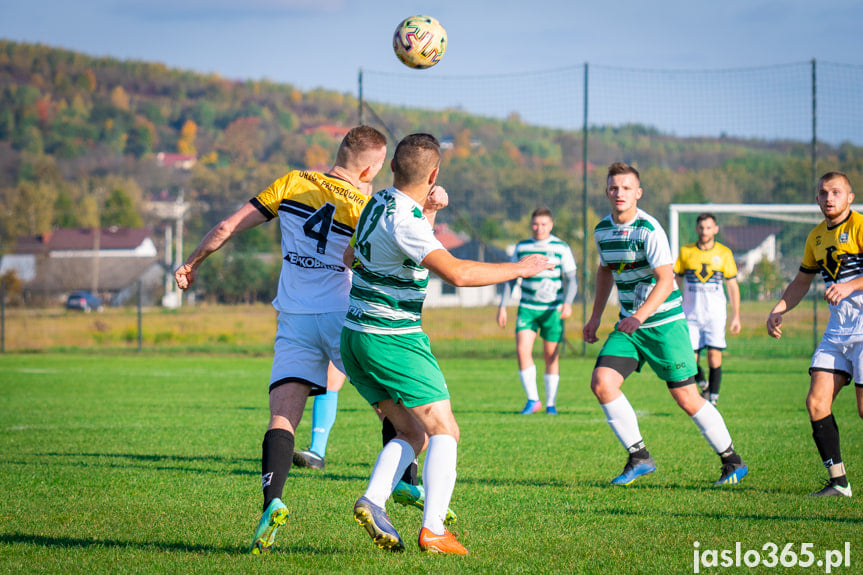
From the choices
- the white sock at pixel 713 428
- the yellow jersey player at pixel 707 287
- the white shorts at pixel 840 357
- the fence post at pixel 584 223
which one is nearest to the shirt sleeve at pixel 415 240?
the white sock at pixel 713 428

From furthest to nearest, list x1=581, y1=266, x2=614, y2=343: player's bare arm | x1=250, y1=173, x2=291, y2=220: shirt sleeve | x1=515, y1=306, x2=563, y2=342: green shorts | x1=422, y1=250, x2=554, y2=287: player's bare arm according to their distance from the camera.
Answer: x1=515, y1=306, x2=563, y2=342: green shorts
x1=581, y1=266, x2=614, y2=343: player's bare arm
x1=250, y1=173, x2=291, y2=220: shirt sleeve
x1=422, y1=250, x2=554, y2=287: player's bare arm

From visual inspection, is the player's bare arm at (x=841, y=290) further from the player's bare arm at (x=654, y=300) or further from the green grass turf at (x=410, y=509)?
the green grass turf at (x=410, y=509)

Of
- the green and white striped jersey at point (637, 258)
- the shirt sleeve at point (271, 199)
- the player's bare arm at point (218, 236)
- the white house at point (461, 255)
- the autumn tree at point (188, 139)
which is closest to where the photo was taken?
the player's bare arm at point (218, 236)

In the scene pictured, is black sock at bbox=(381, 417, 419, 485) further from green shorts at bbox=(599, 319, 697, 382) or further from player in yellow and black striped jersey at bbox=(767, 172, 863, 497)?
player in yellow and black striped jersey at bbox=(767, 172, 863, 497)

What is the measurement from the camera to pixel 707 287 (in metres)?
11.8

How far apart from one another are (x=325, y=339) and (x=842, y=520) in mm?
3112

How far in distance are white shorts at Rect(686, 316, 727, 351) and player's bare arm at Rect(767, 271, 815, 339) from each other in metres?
5.44

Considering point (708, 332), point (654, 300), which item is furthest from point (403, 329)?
point (708, 332)

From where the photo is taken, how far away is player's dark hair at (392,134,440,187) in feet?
13.7

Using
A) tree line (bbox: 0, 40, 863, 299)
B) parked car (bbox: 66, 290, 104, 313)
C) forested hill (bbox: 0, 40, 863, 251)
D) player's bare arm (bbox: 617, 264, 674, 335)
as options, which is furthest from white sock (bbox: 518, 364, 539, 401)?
parked car (bbox: 66, 290, 104, 313)

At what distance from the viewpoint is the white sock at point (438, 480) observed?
13.8 ft

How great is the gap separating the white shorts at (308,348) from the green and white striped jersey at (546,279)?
5963 millimetres

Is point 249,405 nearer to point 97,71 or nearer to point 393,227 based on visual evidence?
point 393,227

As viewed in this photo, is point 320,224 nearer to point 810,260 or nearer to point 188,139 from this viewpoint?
point 810,260
